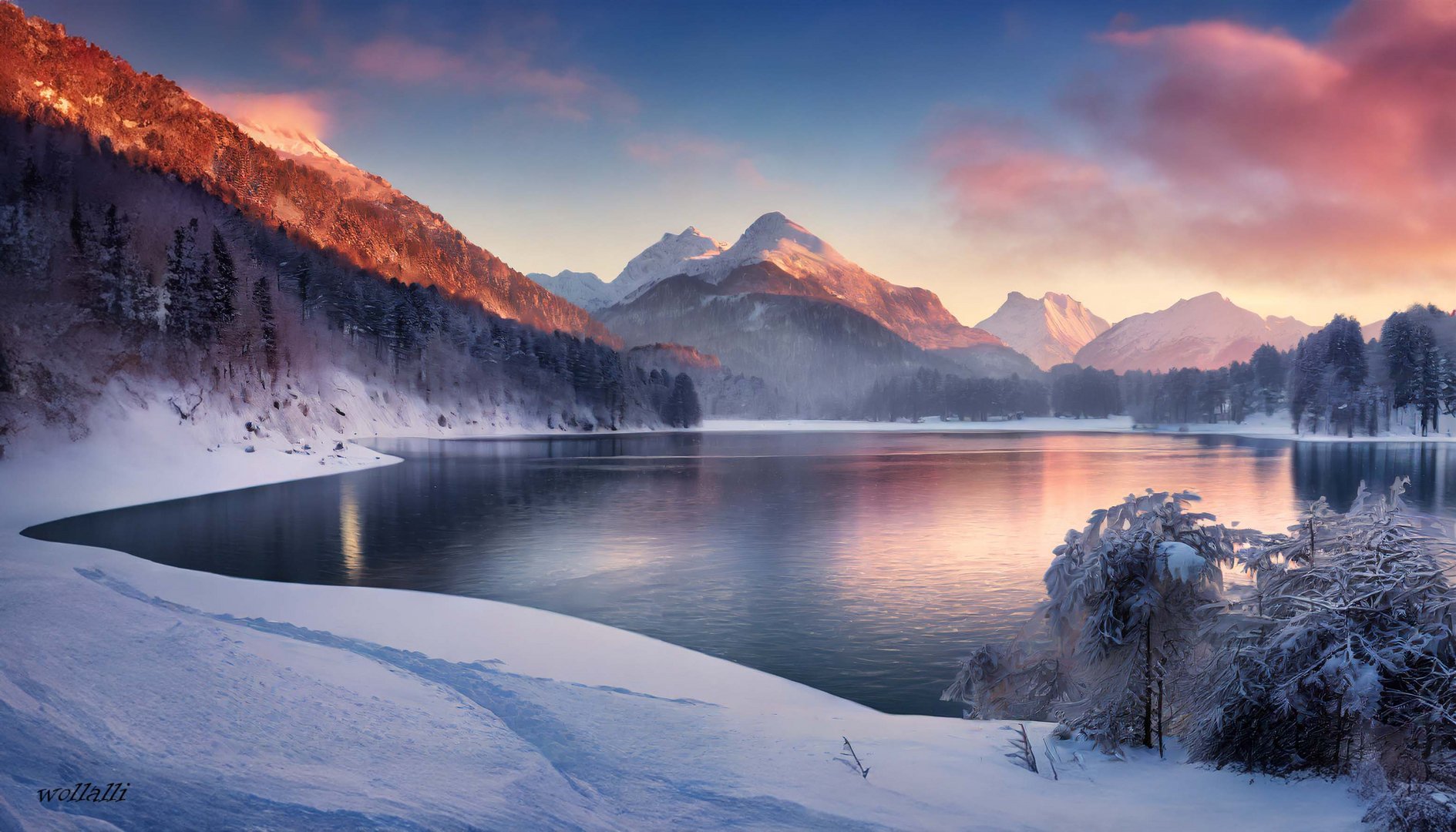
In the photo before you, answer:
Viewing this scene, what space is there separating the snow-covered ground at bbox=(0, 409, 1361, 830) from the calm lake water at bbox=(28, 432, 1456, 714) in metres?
3.33

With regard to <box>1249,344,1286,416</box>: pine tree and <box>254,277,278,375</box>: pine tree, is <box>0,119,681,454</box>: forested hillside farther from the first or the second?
<box>1249,344,1286,416</box>: pine tree

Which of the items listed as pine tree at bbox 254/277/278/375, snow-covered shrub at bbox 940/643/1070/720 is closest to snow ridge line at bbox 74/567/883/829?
snow-covered shrub at bbox 940/643/1070/720

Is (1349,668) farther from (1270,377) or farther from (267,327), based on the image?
(1270,377)

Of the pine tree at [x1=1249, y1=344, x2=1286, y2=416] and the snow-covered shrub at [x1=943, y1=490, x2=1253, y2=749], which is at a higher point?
the pine tree at [x1=1249, y1=344, x2=1286, y2=416]

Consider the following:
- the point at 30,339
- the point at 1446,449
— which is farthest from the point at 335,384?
the point at 1446,449

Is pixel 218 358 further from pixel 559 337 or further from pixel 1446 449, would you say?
pixel 1446 449

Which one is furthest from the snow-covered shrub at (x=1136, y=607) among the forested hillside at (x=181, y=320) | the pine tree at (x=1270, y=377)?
the pine tree at (x=1270, y=377)

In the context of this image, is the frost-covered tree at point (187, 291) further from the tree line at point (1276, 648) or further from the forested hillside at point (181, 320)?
the tree line at point (1276, 648)

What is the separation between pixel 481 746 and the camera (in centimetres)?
809

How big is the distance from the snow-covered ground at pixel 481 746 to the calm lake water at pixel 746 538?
131 inches

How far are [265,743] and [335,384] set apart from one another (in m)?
103

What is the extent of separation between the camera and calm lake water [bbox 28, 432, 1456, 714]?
16484 millimetres

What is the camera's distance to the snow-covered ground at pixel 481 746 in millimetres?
6422

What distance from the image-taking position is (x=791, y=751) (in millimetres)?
8492
